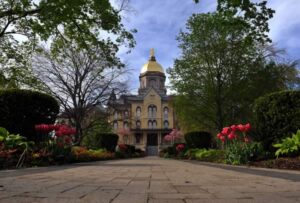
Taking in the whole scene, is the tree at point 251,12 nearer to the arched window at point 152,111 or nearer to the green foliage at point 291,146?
the green foliage at point 291,146

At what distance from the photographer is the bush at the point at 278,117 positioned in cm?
1043

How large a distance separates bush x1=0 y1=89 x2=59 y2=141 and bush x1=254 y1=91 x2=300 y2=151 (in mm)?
8099

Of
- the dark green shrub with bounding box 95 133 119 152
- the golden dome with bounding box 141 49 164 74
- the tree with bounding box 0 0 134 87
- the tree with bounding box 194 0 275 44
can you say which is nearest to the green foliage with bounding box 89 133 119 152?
the dark green shrub with bounding box 95 133 119 152

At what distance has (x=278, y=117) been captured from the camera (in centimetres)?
1075

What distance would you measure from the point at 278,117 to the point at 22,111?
8889mm

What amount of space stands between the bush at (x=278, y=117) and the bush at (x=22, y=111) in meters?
8.10

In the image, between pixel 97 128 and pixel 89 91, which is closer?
pixel 89 91

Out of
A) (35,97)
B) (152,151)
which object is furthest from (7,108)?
(152,151)

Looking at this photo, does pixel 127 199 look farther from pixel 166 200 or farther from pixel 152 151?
pixel 152 151

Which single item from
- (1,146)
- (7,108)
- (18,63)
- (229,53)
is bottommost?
(1,146)

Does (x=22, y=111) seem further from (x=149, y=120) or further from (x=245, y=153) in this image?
(x=149, y=120)

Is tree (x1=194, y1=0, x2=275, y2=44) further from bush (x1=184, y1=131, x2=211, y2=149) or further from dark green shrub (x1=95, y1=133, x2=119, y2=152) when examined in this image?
dark green shrub (x1=95, y1=133, x2=119, y2=152)

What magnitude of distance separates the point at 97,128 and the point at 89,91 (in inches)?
275

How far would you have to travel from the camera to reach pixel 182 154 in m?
23.2
